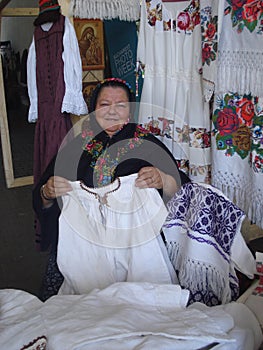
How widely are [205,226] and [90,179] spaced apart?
55 centimetres

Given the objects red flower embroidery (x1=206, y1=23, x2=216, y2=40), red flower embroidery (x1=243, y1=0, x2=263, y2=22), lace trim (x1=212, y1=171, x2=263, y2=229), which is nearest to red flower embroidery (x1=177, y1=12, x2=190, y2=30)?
red flower embroidery (x1=206, y1=23, x2=216, y2=40)

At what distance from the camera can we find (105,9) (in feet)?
6.51

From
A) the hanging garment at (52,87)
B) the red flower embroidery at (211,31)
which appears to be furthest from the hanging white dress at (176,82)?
the hanging garment at (52,87)

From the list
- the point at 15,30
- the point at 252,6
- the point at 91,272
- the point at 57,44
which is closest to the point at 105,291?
the point at 91,272

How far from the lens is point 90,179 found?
1.67m

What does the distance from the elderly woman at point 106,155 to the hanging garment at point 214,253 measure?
0.28 metres

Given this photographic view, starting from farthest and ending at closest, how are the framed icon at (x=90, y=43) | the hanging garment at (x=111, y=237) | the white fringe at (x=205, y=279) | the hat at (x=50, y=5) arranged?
the framed icon at (x=90, y=43) < the hat at (x=50, y=5) < the hanging garment at (x=111, y=237) < the white fringe at (x=205, y=279)

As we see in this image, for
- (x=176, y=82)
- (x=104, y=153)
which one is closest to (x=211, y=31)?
(x=176, y=82)

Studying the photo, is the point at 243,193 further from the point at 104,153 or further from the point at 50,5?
the point at 50,5

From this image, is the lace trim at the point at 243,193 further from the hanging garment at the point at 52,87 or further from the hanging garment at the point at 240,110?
the hanging garment at the point at 52,87

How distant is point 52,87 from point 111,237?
114cm

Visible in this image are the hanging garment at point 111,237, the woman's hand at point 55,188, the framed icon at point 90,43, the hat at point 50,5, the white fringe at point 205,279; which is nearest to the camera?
the white fringe at point 205,279

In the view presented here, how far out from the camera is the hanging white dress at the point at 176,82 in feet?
6.22

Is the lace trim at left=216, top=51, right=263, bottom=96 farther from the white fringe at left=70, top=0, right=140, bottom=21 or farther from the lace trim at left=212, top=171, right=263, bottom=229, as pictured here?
the white fringe at left=70, top=0, right=140, bottom=21
